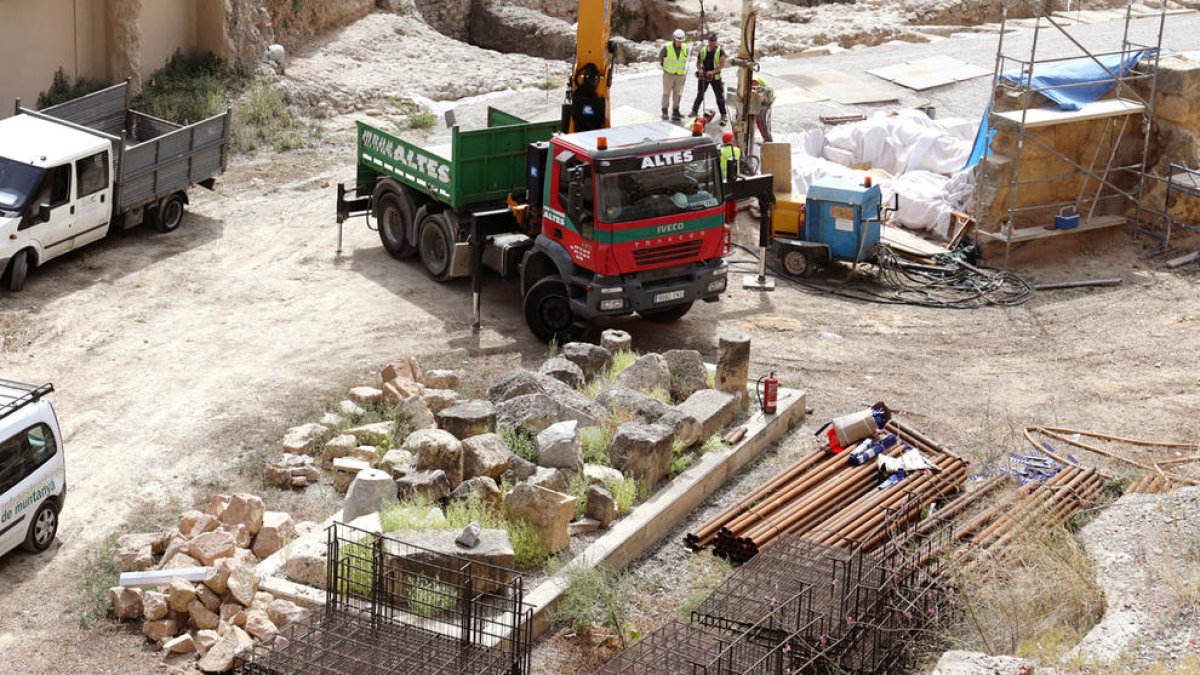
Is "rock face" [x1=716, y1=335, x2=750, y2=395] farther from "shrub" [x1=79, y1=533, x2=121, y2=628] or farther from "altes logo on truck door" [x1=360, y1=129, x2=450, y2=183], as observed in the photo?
"shrub" [x1=79, y1=533, x2=121, y2=628]

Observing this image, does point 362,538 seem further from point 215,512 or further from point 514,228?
point 514,228

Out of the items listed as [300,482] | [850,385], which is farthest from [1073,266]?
[300,482]

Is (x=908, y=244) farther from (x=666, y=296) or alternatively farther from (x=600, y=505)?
(x=600, y=505)

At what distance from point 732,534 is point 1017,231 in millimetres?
9848

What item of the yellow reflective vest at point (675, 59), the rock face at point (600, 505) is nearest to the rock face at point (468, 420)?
the rock face at point (600, 505)

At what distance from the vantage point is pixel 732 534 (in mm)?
13242

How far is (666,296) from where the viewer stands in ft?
57.5

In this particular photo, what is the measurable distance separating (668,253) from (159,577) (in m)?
7.51

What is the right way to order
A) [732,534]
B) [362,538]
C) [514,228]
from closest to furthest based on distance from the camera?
[362,538], [732,534], [514,228]

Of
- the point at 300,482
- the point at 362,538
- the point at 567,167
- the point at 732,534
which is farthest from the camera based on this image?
the point at 567,167

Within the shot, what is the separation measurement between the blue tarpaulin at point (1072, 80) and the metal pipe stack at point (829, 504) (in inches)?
317

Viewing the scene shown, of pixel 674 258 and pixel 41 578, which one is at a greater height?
pixel 674 258

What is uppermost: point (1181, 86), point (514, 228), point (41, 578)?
point (1181, 86)

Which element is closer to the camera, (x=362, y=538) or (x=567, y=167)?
(x=362, y=538)
